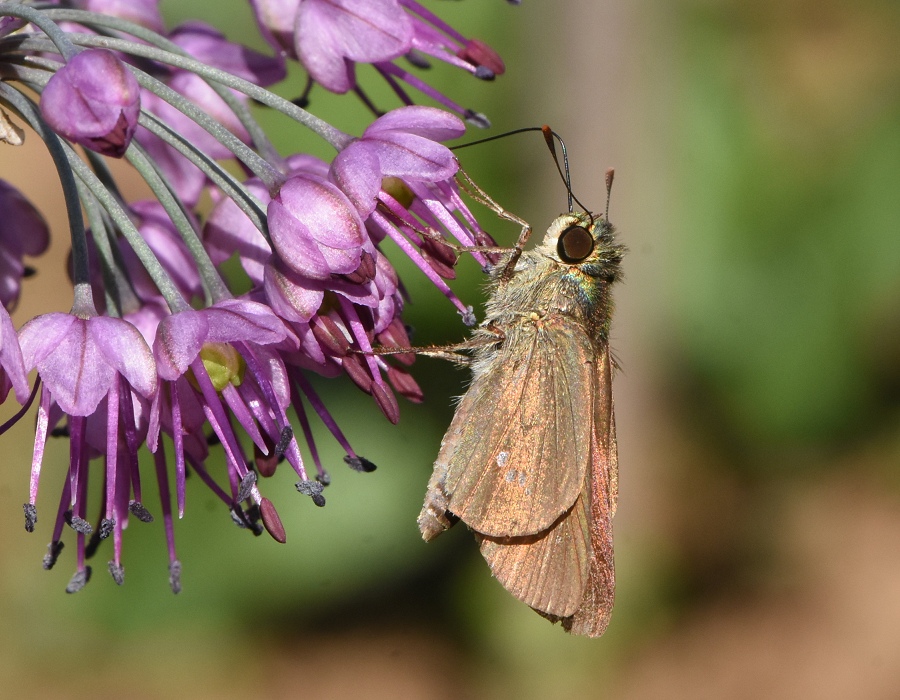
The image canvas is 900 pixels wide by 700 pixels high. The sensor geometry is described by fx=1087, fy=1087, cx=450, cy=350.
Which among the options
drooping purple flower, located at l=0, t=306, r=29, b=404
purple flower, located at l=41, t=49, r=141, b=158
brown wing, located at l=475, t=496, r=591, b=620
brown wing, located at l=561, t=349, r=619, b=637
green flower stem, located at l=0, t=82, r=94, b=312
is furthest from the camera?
brown wing, located at l=561, t=349, r=619, b=637

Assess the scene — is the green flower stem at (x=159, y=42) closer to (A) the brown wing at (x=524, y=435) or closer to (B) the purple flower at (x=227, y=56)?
(B) the purple flower at (x=227, y=56)


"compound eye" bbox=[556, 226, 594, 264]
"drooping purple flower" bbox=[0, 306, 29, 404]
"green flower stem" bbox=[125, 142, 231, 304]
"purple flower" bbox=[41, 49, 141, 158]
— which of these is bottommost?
"drooping purple flower" bbox=[0, 306, 29, 404]

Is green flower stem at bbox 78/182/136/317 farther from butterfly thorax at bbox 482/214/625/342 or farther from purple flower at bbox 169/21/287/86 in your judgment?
butterfly thorax at bbox 482/214/625/342

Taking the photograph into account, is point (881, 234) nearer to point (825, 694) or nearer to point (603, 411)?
point (825, 694)

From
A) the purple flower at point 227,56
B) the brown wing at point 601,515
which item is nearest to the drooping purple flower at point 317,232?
the purple flower at point 227,56

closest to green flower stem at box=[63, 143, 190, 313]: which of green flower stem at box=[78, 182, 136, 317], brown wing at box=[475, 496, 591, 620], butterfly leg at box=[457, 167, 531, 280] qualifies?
green flower stem at box=[78, 182, 136, 317]

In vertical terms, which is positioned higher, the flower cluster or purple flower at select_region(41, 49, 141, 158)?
purple flower at select_region(41, 49, 141, 158)

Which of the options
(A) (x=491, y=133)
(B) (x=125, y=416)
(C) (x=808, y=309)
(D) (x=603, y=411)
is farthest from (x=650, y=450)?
(B) (x=125, y=416)

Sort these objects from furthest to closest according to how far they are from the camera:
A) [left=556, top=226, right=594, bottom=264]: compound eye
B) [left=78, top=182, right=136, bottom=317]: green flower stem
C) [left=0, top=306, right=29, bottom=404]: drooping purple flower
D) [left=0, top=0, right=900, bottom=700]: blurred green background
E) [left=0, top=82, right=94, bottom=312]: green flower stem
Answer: [left=0, top=0, right=900, bottom=700]: blurred green background
[left=556, top=226, right=594, bottom=264]: compound eye
[left=78, top=182, right=136, bottom=317]: green flower stem
[left=0, top=82, right=94, bottom=312]: green flower stem
[left=0, top=306, right=29, bottom=404]: drooping purple flower
